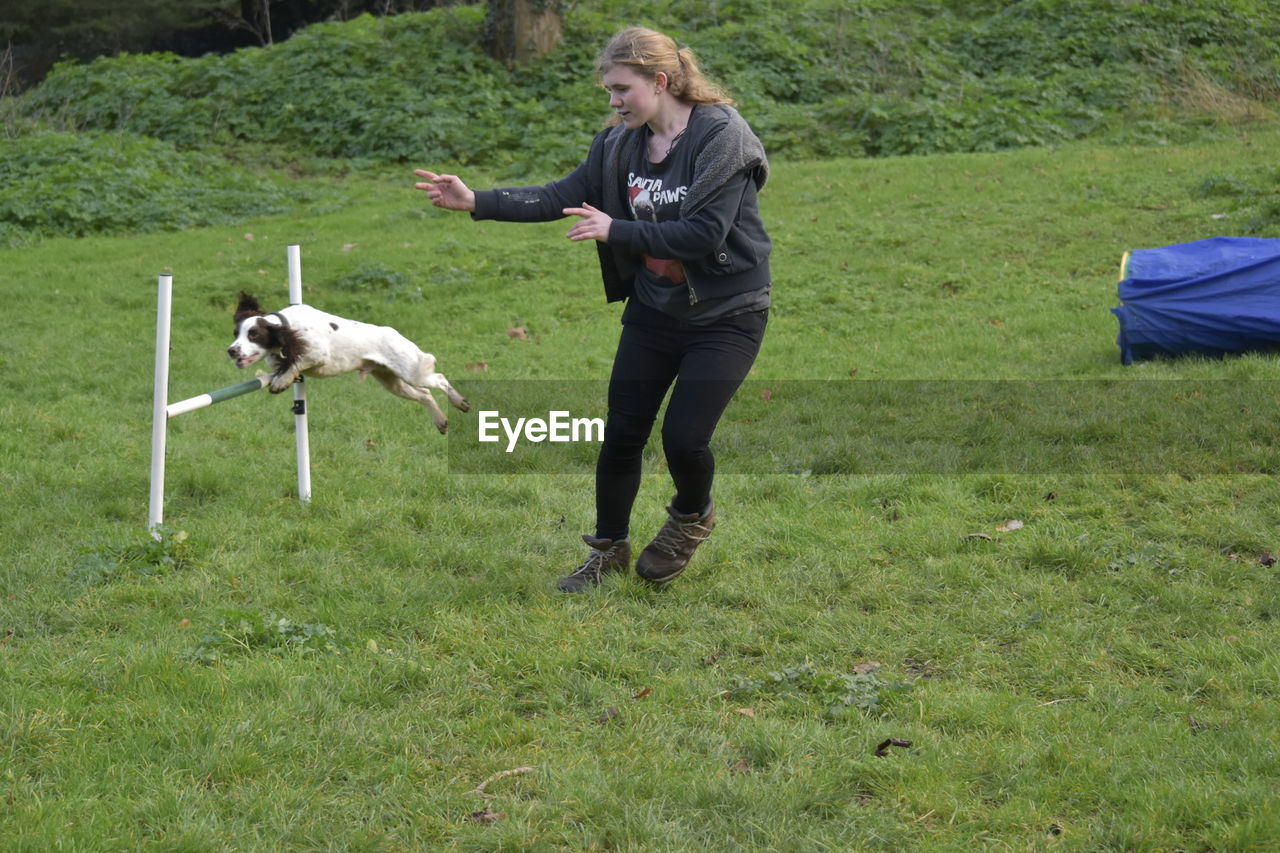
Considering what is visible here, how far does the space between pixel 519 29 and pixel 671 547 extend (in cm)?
1362

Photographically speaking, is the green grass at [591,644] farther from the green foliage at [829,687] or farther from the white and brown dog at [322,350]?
the white and brown dog at [322,350]

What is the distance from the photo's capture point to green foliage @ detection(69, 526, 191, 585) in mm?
5031

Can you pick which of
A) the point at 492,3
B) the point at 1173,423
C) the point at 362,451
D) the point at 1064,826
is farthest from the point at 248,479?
the point at 492,3

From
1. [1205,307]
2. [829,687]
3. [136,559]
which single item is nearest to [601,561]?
[829,687]

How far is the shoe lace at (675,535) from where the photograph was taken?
489 cm

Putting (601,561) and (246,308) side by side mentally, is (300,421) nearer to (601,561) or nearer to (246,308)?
(246,308)

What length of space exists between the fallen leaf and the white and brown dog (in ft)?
8.68

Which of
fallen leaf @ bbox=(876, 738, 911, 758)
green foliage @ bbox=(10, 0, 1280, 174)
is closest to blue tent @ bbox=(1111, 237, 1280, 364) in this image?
fallen leaf @ bbox=(876, 738, 911, 758)

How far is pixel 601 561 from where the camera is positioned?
16.5 feet

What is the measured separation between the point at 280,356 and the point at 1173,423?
15.5 ft

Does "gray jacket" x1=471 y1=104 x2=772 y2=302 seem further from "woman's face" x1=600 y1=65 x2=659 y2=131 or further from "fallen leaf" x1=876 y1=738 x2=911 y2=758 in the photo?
"fallen leaf" x1=876 y1=738 x2=911 y2=758

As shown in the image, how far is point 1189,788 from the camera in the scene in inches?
129

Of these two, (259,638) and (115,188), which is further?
(115,188)

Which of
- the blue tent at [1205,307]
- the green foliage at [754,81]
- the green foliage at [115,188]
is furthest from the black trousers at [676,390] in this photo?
the green foliage at [754,81]
